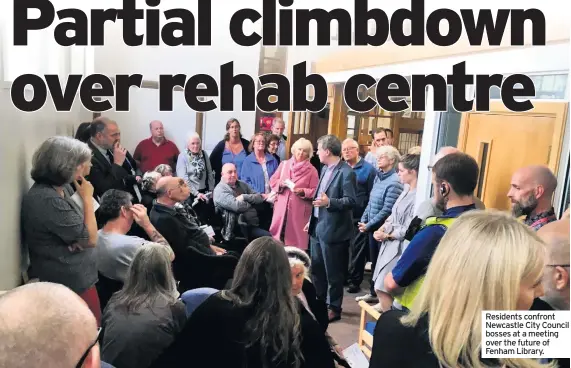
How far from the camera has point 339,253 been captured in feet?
8.00

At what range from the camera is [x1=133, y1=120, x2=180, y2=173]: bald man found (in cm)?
295

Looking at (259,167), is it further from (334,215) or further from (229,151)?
(334,215)

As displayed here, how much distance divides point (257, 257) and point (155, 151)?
6.79ft

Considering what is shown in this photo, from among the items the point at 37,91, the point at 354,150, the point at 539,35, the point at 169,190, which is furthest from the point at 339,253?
the point at 37,91

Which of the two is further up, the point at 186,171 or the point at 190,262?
the point at 186,171

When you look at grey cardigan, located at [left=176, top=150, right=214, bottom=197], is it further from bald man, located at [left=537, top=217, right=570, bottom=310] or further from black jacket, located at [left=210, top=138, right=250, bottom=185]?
bald man, located at [left=537, top=217, right=570, bottom=310]

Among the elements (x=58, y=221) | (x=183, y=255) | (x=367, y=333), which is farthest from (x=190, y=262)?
(x=367, y=333)

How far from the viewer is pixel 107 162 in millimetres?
2191

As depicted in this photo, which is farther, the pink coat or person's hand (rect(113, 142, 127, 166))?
the pink coat

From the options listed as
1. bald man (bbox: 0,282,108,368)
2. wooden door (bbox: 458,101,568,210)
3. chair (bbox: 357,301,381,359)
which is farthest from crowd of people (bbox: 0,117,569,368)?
wooden door (bbox: 458,101,568,210)

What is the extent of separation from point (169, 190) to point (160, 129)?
1.11 metres

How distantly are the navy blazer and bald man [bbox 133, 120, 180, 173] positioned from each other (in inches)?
43.0

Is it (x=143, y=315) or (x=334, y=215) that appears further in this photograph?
(x=334, y=215)

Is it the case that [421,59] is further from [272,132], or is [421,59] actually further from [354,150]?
[272,132]
